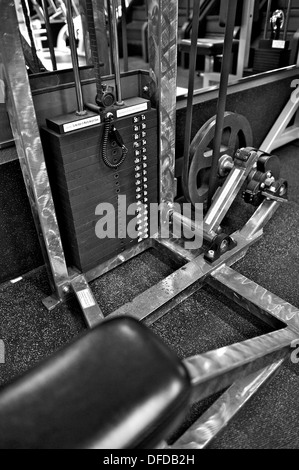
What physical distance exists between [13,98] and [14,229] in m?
0.55

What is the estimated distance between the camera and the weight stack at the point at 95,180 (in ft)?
3.56

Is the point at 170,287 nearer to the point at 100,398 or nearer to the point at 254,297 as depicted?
the point at 254,297

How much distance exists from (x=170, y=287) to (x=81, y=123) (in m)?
0.64

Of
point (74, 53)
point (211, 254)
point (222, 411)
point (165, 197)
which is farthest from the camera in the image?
point (165, 197)

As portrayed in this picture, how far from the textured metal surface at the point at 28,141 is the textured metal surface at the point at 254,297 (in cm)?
60

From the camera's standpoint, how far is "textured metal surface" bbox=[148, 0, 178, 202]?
1119mm

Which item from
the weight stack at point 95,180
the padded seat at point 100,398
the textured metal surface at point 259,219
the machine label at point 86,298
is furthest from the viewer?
the textured metal surface at point 259,219

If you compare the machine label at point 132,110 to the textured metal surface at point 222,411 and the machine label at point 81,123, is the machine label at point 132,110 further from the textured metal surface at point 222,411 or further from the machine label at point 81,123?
the textured metal surface at point 222,411

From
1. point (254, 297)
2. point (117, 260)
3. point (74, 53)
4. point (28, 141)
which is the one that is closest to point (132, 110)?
point (74, 53)

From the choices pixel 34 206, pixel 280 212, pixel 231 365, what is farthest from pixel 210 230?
pixel 231 365

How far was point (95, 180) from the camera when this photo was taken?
3.90 feet

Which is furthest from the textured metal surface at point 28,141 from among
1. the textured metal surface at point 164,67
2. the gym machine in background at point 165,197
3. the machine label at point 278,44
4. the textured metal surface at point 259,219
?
the machine label at point 278,44

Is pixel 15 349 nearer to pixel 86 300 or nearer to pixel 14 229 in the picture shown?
pixel 86 300
